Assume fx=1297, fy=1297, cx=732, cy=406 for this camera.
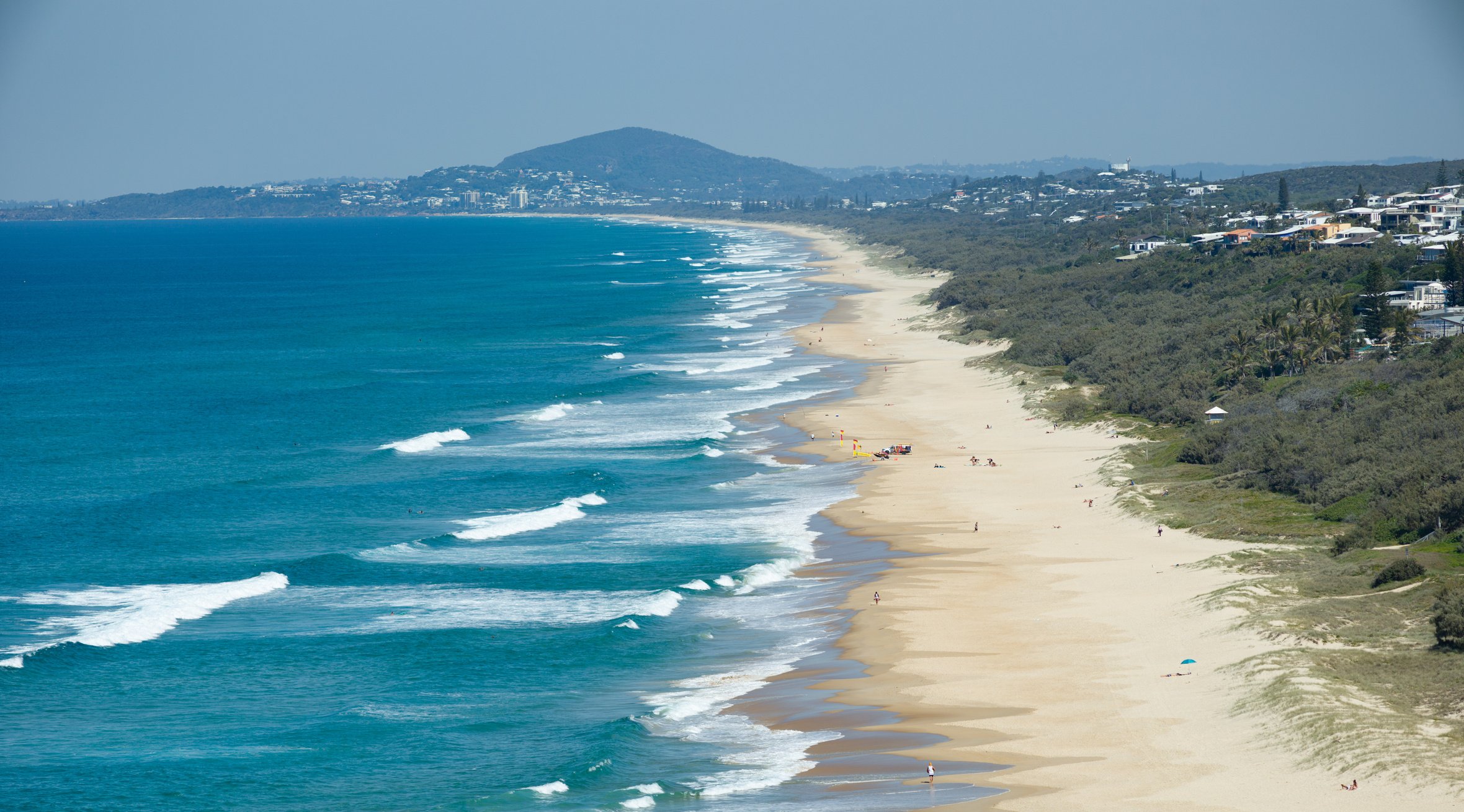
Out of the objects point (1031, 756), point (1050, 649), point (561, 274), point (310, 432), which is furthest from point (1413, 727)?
point (561, 274)

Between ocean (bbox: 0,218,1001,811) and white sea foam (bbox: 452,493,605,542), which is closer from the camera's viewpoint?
ocean (bbox: 0,218,1001,811)

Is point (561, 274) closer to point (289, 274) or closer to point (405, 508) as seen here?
point (289, 274)

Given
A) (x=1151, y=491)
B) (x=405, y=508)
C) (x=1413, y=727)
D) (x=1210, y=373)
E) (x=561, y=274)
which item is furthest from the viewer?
(x=561, y=274)

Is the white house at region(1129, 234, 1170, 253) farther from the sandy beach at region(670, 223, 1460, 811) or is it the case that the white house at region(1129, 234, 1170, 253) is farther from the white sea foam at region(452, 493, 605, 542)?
the white sea foam at region(452, 493, 605, 542)

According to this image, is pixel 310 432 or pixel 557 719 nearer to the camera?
pixel 557 719

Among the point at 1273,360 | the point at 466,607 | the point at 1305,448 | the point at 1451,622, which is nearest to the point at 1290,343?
the point at 1273,360

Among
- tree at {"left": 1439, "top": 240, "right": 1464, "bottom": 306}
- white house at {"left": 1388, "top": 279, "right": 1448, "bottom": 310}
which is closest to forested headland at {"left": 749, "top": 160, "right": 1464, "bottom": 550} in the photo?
tree at {"left": 1439, "top": 240, "right": 1464, "bottom": 306}
